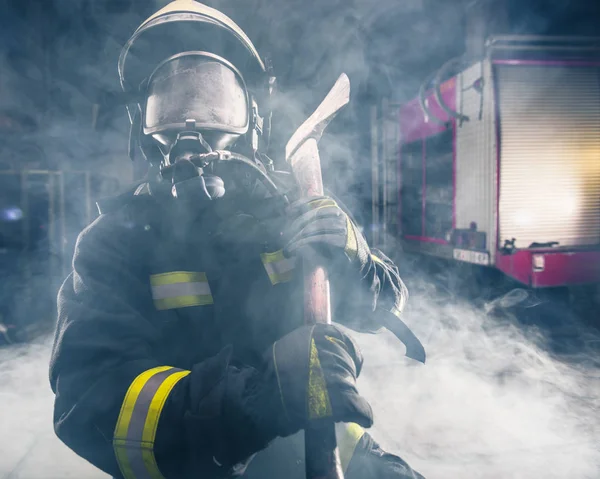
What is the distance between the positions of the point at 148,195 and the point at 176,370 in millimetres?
614

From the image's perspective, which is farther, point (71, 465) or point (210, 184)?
point (71, 465)

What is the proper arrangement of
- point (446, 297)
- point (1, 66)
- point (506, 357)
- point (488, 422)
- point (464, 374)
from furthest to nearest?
point (1, 66), point (446, 297), point (506, 357), point (464, 374), point (488, 422)

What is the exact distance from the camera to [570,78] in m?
4.96

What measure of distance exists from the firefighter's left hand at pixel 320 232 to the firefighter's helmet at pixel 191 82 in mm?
430

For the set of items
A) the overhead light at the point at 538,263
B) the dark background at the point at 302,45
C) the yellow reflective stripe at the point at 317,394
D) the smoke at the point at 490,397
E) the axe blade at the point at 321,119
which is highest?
the dark background at the point at 302,45

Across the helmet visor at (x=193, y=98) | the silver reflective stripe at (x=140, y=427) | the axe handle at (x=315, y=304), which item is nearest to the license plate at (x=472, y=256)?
the axe handle at (x=315, y=304)

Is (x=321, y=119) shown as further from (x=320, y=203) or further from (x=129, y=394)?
(x=129, y=394)

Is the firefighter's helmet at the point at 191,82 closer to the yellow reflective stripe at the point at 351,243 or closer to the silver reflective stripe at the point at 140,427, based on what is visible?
the yellow reflective stripe at the point at 351,243

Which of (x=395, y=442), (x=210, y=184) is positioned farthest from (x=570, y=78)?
(x=210, y=184)

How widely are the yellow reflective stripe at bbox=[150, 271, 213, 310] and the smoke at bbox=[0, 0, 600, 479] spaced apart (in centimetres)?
118

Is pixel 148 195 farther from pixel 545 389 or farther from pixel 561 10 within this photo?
pixel 561 10

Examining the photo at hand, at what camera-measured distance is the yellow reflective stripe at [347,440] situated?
5.17ft

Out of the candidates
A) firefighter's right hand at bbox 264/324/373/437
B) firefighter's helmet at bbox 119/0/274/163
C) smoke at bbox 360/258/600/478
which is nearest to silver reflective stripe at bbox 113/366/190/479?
firefighter's right hand at bbox 264/324/373/437

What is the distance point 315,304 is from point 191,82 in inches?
37.8
